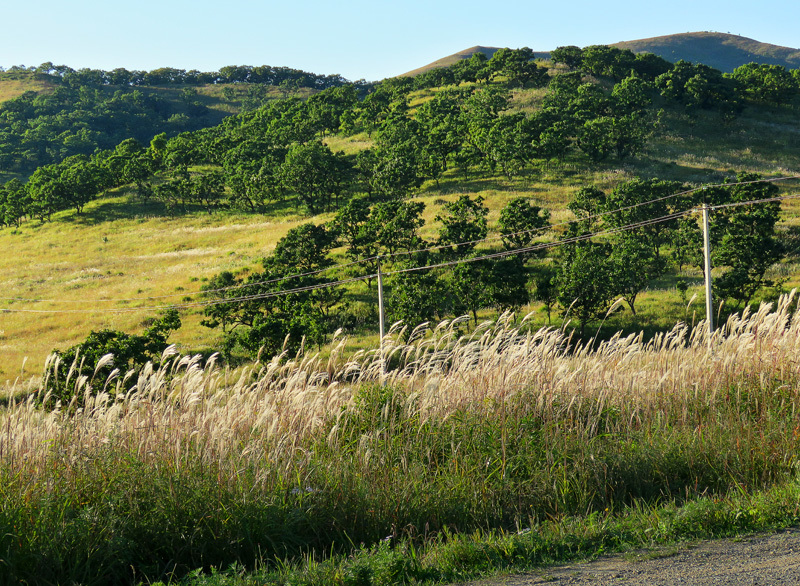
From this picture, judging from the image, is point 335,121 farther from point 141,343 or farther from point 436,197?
point 141,343

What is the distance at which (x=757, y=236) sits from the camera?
37.5 metres

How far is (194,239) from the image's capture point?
67.4 m

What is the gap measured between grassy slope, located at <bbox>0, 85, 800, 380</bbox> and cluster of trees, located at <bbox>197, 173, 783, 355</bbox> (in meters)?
2.29

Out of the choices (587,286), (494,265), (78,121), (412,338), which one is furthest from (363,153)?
(78,121)

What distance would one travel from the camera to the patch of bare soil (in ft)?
14.3

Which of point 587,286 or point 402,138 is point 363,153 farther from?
point 587,286

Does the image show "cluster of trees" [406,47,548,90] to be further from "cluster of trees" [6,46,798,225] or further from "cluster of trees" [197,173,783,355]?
"cluster of trees" [197,173,783,355]

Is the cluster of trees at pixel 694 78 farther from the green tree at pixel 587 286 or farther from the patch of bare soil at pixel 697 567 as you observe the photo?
the patch of bare soil at pixel 697 567

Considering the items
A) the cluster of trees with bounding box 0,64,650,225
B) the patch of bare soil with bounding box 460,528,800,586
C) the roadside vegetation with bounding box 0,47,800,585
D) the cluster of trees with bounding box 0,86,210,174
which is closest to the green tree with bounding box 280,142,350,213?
the cluster of trees with bounding box 0,64,650,225

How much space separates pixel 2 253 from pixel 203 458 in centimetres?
7606

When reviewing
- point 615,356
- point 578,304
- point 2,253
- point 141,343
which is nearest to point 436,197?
point 578,304

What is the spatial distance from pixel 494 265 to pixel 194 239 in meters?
41.0

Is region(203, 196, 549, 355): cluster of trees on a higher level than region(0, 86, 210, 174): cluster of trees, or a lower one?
lower

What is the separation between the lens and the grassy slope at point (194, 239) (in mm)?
42238
